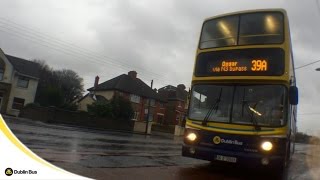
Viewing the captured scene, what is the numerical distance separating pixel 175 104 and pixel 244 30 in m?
55.5

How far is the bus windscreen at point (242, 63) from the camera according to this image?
8.95 meters

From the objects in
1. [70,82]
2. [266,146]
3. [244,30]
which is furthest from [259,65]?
[70,82]

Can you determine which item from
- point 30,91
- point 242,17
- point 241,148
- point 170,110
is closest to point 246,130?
point 241,148

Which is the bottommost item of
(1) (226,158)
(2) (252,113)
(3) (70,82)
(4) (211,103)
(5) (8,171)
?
(5) (8,171)

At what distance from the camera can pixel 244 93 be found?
925cm

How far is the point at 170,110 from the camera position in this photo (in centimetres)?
6500

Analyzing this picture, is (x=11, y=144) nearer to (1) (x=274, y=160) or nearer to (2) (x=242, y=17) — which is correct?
(1) (x=274, y=160)

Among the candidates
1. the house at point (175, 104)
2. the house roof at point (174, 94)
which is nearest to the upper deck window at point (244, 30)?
the house at point (175, 104)

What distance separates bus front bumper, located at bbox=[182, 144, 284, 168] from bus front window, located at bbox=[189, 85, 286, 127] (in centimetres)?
76

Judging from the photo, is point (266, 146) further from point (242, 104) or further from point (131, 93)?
point (131, 93)

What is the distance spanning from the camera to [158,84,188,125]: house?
64.1 m

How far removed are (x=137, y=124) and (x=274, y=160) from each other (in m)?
34.1

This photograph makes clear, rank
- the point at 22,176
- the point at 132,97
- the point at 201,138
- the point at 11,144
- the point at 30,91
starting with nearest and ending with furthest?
the point at 22,176, the point at 11,144, the point at 201,138, the point at 30,91, the point at 132,97

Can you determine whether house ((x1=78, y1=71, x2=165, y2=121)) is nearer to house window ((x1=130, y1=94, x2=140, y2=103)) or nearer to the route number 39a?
house window ((x1=130, y1=94, x2=140, y2=103))
